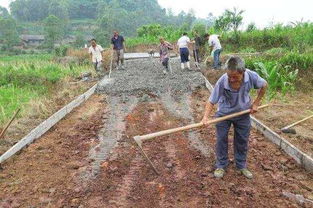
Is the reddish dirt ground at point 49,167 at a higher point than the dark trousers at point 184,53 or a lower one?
lower

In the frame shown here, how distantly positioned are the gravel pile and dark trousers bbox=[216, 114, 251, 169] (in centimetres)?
610

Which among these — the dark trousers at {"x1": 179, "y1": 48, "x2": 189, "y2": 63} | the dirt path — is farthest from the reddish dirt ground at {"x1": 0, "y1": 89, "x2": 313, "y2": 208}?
the dark trousers at {"x1": 179, "y1": 48, "x2": 189, "y2": 63}

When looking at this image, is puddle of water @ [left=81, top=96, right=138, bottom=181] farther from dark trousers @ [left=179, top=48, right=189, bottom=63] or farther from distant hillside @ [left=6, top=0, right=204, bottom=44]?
distant hillside @ [left=6, top=0, right=204, bottom=44]

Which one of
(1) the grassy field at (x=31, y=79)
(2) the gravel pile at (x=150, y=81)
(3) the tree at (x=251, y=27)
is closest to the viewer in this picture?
(2) the gravel pile at (x=150, y=81)

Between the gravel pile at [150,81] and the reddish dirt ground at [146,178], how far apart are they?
4.44m

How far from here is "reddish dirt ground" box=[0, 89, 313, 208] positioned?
450 cm

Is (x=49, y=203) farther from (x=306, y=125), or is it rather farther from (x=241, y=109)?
(x=306, y=125)

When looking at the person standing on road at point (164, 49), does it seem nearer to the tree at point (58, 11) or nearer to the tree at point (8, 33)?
the tree at point (8, 33)

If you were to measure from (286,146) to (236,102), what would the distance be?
5.42 feet

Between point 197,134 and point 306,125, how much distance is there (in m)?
2.23

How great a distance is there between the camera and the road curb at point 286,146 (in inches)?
207

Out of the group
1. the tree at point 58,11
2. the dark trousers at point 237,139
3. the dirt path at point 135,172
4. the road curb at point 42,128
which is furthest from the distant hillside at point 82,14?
the dark trousers at point 237,139

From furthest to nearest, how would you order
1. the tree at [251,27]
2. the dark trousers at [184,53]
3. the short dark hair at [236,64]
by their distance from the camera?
1. the tree at [251,27]
2. the dark trousers at [184,53]
3. the short dark hair at [236,64]

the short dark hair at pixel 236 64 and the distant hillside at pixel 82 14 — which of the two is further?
the distant hillside at pixel 82 14
